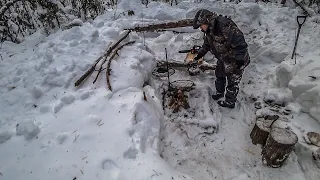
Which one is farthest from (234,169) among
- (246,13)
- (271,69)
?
(246,13)

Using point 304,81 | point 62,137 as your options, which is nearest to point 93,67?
point 62,137

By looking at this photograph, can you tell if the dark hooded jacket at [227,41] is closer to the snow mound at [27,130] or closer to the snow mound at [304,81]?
the snow mound at [304,81]

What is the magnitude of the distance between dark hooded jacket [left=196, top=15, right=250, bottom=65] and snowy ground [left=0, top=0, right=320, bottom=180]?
1034 mm

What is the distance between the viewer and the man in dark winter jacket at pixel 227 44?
4.37 m

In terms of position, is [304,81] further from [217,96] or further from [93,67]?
[93,67]

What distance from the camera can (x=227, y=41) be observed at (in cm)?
445

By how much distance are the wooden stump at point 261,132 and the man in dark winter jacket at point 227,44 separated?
0.90 m

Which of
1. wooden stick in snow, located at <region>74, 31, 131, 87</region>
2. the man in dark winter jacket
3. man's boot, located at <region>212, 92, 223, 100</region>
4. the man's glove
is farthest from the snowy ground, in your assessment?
the man's glove

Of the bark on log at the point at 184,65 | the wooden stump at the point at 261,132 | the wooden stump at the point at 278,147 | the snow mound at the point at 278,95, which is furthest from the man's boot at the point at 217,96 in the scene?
the wooden stump at the point at 278,147

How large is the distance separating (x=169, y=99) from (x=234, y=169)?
2040 millimetres

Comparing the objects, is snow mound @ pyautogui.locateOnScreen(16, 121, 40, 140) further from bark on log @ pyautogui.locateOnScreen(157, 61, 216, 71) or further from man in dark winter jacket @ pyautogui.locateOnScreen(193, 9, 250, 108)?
bark on log @ pyautogui.locateOnScreen(157, 61, 216, 71)

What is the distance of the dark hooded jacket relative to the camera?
14.3 ft

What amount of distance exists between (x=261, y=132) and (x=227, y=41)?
1.79 metres

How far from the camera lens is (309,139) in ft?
13.0
